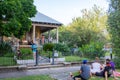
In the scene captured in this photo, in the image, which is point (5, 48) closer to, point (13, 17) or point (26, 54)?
point (26, 54)

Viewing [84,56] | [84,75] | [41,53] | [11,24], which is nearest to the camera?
[84,75]

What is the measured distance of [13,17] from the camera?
15.8 metres

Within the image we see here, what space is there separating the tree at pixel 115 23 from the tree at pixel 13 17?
261 inches

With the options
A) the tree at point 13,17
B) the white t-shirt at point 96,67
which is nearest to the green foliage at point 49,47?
the tree at point 13,17

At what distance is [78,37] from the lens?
31.2m

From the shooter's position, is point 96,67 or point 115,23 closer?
point 96,67

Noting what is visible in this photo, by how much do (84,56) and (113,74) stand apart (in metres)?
12.2

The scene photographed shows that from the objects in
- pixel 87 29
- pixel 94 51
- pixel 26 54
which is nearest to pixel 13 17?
pixel 26 54

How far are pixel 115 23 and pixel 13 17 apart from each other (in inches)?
306

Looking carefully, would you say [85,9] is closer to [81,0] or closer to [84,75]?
[81,0]

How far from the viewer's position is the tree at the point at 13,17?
14875 millimetres

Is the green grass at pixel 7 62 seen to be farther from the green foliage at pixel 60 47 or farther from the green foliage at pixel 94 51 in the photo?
the green foliage at pixel 94 51

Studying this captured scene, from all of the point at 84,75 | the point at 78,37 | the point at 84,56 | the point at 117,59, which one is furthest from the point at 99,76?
the point at 78,37

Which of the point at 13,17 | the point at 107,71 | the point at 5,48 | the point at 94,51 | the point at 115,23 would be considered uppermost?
the point at 13,17
